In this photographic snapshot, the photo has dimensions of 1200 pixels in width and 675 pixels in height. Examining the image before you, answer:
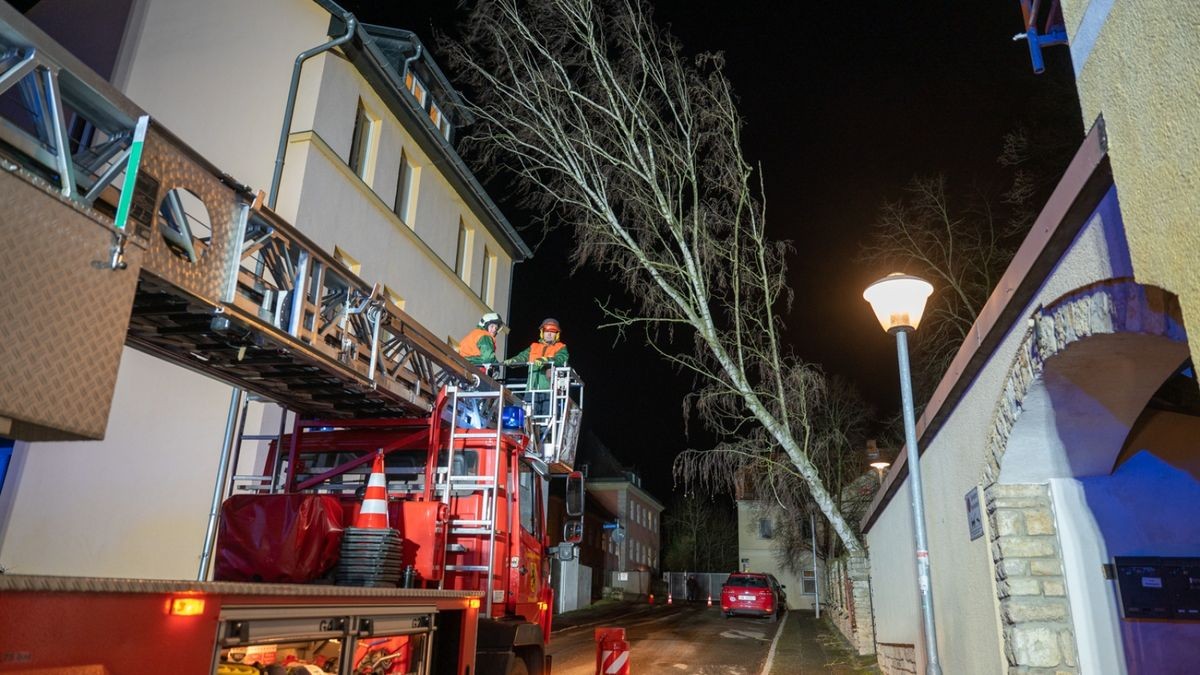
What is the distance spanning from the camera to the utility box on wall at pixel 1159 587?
16.2 feet

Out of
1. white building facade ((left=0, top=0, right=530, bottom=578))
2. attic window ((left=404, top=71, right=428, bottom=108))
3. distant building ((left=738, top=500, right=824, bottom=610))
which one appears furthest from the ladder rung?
distant building ((left=738, top=500, right=824, bottom=610))

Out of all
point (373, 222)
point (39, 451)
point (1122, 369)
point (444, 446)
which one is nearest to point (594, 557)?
point (373, 222)

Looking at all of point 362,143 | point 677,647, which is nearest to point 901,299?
point 362,143

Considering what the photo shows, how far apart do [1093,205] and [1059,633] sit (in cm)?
298

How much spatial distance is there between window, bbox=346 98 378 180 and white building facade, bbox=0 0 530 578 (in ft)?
0.11

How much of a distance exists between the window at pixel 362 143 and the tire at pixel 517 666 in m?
10.7

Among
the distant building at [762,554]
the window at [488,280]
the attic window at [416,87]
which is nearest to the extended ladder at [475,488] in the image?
the attic window at [416,87]

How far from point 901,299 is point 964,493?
1682mm

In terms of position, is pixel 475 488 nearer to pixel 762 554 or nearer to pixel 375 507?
pixel 375 507

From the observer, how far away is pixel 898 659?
991 cm

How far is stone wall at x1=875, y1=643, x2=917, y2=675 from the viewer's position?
8805mm

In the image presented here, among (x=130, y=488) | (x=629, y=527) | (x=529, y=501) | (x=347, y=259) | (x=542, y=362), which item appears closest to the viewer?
(x=529, y=501)

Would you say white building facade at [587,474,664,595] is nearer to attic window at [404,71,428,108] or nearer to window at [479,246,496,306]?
window at [479,246,496,306]

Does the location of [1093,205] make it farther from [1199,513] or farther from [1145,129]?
[1199,513]
